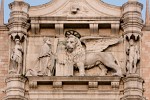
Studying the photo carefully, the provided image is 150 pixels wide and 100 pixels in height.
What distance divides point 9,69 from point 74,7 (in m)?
2.64

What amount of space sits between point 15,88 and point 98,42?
2.76 m

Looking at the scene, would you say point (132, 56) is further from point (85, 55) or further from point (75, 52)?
point (75, 52)

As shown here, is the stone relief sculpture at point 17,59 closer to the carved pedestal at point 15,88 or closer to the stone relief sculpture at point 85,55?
the carved pedestal at point 15,88

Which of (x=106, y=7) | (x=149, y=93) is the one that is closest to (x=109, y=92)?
(x=149, y=93)

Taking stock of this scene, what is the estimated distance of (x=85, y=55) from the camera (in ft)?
73.9

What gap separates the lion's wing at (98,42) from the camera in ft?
74.1

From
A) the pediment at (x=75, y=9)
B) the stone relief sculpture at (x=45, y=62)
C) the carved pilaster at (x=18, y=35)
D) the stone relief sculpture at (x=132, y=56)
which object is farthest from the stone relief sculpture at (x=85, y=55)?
the carved pilaster at (x=18, y=35)

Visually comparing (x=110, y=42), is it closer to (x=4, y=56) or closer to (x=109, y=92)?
(x=109, y=92)

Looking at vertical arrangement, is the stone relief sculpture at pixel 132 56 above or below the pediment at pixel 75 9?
below


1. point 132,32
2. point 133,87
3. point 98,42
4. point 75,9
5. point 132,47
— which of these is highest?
point 75,9

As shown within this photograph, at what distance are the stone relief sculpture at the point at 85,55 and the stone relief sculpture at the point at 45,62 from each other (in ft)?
1.69

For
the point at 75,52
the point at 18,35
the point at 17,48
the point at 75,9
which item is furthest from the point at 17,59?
the point at 75,9

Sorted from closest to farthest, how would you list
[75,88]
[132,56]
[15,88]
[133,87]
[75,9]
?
[133,87]
[15,88]
[75,88]
[132,56]
[75,9]

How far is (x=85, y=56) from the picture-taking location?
2250 centimetres
